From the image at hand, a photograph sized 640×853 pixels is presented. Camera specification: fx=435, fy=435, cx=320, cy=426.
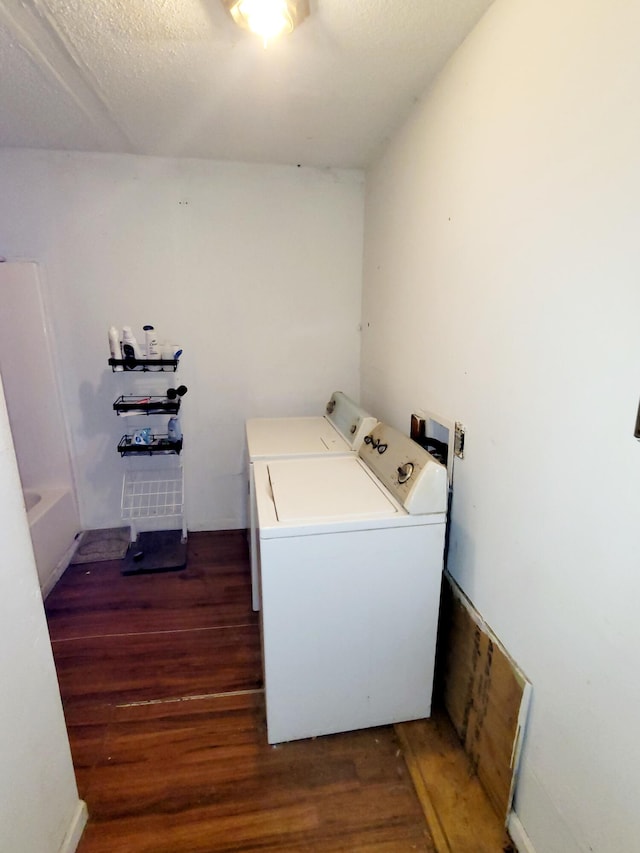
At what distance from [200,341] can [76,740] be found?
196 centimetres

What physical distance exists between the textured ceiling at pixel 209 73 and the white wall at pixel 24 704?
4.01ft

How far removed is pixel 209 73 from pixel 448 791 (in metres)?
2.52

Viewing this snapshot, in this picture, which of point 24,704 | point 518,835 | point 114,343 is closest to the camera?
point 24,704

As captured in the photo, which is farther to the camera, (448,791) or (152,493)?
(152,493)

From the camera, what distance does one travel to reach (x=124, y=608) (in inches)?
85.9

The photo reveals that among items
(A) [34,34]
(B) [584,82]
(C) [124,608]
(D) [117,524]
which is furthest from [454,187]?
(D) [117,524]

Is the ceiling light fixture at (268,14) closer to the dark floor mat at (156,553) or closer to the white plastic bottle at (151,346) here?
the white plastic bottle at (151,346)

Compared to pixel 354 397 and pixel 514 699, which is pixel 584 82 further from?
pixel 354 397

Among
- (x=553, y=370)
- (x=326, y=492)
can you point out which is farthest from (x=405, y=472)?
(x=553, y=370)

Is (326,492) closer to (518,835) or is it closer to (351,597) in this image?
(351,597)

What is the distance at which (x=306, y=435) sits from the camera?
7.40 ft

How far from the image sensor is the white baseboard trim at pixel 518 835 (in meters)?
1.16

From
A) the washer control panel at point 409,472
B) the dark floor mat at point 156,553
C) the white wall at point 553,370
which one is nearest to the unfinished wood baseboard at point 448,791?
the white wall at point 553,370

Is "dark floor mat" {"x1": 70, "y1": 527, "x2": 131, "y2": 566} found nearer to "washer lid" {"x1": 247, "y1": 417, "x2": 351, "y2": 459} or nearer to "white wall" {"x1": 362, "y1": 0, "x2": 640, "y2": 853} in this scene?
"washer lid" {"x1": 247, "y1": 417, "x2": 351, "y2": 459}
